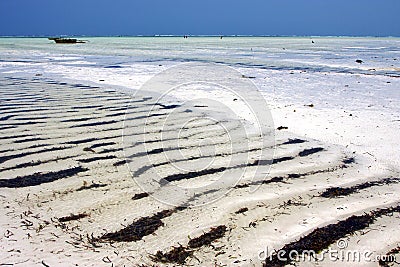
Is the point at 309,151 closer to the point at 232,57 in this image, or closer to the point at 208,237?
the point at 208,237

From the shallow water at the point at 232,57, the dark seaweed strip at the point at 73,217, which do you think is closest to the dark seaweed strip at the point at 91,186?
the dark seaweed strip at the point at 73,217

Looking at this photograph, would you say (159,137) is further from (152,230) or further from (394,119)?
(394,119)

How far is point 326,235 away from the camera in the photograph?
251 cm

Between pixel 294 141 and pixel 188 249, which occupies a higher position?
pixel 294 141

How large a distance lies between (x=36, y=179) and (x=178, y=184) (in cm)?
125

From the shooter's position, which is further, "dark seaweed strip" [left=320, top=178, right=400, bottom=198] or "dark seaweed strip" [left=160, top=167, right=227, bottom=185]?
"dark seaweed strip" [left=160, top=167, right=227, bottom=185]

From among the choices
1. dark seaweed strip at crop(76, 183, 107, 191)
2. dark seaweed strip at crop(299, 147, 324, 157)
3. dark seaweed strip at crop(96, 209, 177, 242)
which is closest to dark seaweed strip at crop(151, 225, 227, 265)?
dark seaweed strip at crop(96, 209, 177, 242)

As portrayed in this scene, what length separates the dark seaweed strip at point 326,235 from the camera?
229 centimetres

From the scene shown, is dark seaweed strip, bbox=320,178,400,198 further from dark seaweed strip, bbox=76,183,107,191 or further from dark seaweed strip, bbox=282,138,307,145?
dark seaweed strip, bbox=76,183,107,191

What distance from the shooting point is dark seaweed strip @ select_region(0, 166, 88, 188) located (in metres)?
3.30

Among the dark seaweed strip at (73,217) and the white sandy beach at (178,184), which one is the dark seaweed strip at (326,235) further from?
the dark seaweed strip at (73,217)

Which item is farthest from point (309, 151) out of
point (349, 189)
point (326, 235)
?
point (326, 235)

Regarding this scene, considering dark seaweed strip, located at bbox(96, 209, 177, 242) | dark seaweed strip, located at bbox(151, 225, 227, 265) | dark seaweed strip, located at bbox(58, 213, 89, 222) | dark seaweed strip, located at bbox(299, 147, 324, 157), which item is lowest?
dark seaweed strip, located at bbox(151, 225, 227, 265)

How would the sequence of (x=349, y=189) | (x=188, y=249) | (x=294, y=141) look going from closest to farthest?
(x=188, y=249), (x=349, y=189), (x=294, y=141)
